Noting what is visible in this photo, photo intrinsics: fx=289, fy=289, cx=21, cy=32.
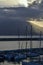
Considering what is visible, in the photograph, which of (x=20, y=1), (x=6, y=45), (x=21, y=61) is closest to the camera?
(x=21, y=61)

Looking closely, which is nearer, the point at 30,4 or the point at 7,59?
the point at 7,59

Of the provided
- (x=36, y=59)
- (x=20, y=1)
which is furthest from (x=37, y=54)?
(x=20, y=1)

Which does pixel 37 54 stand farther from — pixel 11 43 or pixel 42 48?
pixel 11 43

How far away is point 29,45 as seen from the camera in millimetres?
3264

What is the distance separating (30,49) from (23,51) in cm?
8

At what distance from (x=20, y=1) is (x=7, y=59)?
1090 cm

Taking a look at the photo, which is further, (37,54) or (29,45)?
(29,45)

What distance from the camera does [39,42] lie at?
336 centimetres

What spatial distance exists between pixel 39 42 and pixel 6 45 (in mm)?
388

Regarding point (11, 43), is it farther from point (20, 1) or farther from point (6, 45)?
point (20, 1)

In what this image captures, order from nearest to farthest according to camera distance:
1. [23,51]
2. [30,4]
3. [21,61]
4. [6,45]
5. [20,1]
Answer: [21,61], [23,51], [6,45], [30,4], [20,1]

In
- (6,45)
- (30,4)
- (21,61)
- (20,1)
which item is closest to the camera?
(21,61)

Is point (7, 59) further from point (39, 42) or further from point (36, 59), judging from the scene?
point (39, 42)

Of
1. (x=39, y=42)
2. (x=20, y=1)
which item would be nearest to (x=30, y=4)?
(x=20, y=1)
